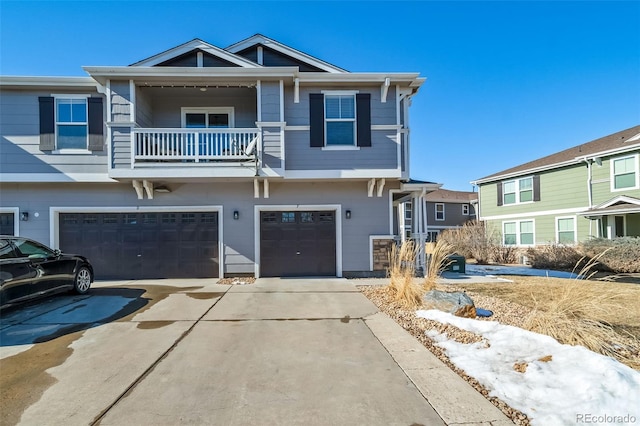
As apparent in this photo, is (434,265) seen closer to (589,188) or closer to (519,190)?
(589,188)

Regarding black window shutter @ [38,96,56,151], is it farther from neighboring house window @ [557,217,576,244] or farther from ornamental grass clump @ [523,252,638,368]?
neighboring house window @ [557,217,576,244]

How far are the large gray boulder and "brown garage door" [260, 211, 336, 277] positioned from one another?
4.39m

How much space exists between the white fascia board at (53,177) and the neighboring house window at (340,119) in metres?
6.26

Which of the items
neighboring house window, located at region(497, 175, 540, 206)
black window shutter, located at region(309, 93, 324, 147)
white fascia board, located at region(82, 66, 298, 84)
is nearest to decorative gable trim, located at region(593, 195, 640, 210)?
neighboring house window, located at region(497, 175, 540, 206)

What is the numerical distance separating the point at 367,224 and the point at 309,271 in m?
2.35

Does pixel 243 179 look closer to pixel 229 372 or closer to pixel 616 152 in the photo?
pixel 229 372

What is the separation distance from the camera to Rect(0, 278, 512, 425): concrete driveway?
9.17ft

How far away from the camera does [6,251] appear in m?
5.71

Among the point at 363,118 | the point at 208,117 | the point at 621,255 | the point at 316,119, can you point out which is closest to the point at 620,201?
the point at 621,255

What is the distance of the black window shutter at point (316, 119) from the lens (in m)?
9.69

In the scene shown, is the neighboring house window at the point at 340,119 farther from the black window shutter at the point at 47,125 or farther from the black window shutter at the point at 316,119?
the black window shutter at the point at 47,125

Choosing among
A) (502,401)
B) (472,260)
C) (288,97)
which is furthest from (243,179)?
(472,260)

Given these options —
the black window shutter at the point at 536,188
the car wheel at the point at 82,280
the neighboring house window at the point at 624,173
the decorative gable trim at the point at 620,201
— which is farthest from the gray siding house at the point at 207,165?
the black window shutter at the point at 536,188
